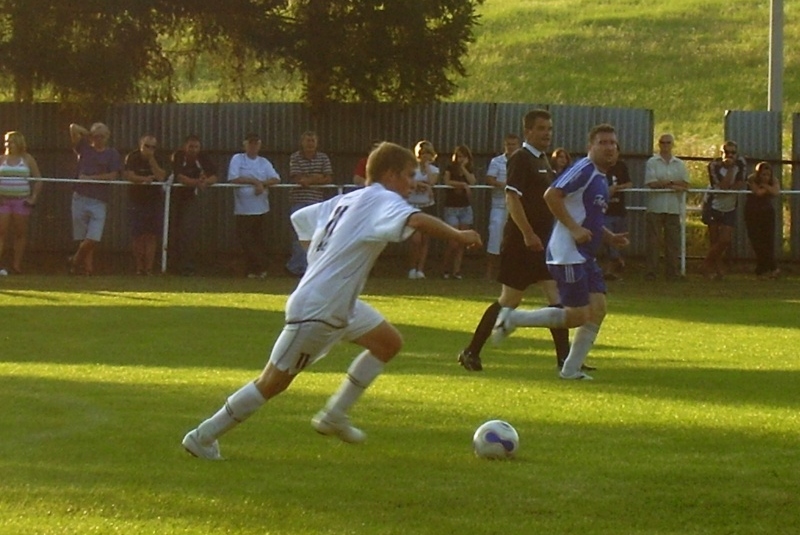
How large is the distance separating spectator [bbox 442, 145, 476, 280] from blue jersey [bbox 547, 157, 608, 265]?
36.9ft

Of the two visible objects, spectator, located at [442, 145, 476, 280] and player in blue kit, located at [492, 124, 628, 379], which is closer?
player in blue kit, located at [492, 124, 628, 379]

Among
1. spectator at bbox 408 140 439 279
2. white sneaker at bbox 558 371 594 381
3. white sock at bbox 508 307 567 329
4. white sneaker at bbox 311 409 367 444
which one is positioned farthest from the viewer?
spectator at bbox 408 140 439 279

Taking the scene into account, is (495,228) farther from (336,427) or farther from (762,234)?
(336,427)

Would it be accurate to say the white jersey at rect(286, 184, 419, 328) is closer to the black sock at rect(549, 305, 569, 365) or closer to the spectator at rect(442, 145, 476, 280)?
the black sock at rect(549, 305, 569, 365)

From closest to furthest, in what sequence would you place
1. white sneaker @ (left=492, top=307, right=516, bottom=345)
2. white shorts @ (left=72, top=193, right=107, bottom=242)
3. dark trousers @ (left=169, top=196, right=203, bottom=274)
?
1. white sneaker @ (left=492, top=307, right=516, bottom=345)
2. white shorts @ (left=72, top=193, right=107, bottom=242)
3. dark trousers @ (left=169, top=196, right=203, bottom=274)

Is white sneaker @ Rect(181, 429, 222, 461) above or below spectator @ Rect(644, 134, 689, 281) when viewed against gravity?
below

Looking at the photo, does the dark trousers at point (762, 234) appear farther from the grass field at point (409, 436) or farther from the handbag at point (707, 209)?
the grass field at point (409, 436)

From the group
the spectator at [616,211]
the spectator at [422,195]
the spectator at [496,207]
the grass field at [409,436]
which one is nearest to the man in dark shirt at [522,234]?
the grass field at [409,436]

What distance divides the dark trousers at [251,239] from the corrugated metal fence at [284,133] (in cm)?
187

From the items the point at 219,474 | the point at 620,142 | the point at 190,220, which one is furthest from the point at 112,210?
the point at 219,474

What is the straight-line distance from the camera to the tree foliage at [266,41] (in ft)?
79.8

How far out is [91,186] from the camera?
22422mm

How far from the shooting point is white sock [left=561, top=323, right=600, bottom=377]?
11445 millimetres

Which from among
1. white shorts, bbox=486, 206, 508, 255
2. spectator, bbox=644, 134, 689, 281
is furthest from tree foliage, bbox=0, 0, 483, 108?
spectator, bbox=644, 134, 689, 281
